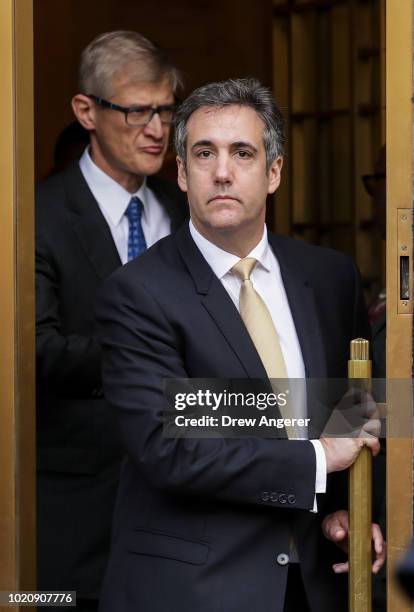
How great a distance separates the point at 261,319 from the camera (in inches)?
113

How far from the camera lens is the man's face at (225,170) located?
287cm

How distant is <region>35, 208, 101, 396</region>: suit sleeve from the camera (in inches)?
145

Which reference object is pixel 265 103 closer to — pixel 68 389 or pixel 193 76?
pixel 68 389

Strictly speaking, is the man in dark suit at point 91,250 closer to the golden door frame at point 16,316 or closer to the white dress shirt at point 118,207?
the white dress shirt at point 118,207

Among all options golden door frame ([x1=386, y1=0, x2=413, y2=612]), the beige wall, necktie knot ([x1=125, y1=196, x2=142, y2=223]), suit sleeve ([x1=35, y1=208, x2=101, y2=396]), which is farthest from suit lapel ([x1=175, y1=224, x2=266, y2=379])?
the beige wall

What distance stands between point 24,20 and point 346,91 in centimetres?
358

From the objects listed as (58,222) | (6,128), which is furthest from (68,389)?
(6,128)

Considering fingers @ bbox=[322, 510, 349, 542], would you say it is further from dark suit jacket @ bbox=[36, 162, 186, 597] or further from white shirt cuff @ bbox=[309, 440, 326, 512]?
dark suit jacket @ bbox=[36, 162, 186, 597]

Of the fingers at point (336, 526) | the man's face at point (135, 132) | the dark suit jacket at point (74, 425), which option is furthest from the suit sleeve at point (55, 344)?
the fingers at point (336, 526)

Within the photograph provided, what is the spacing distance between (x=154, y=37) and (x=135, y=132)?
2.36m

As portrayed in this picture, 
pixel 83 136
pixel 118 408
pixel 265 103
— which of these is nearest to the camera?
pixel 118 408

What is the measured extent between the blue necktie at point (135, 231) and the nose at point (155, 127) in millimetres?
→ 213

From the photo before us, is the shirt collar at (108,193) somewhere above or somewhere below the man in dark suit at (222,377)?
above

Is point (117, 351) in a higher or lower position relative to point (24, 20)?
lower
